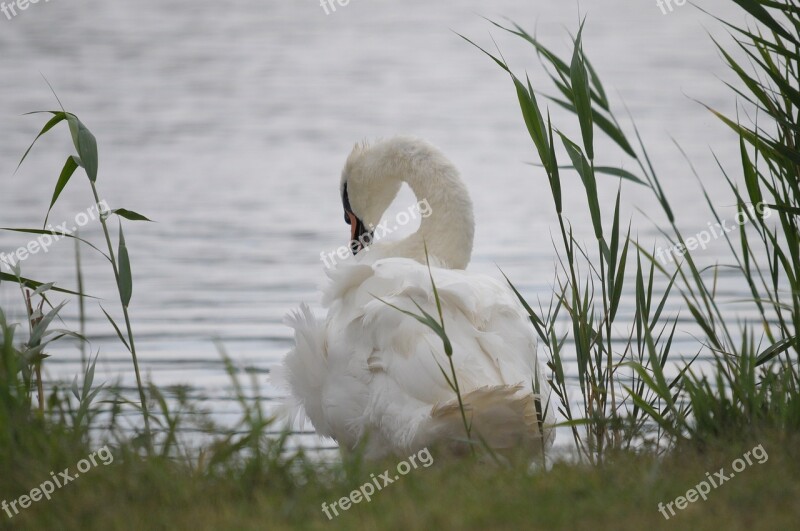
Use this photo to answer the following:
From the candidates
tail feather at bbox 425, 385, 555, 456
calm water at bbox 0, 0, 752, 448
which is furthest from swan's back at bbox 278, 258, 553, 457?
calm water at bbox 0, 0, 752, 448

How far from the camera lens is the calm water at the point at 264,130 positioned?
824 centimetres

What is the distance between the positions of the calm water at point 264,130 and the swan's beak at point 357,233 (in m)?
0.91

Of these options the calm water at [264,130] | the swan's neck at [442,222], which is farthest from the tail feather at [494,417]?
the swan's neck at [442,222]

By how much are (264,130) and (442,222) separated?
28.5 ft

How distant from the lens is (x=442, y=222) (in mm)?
5715

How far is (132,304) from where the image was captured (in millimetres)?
8172

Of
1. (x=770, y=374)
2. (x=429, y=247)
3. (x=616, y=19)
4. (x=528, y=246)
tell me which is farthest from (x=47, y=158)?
(x=616, y=19)

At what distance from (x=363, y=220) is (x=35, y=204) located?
4.95m

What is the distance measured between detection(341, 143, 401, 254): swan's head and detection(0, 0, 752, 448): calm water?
999 millimetres

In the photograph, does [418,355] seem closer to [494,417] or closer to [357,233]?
[494,417]

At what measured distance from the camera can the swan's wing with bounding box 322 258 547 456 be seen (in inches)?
157

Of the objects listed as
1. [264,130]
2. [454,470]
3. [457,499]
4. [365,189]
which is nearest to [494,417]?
[454,470]

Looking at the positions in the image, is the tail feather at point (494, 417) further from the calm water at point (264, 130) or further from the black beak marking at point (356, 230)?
the black beak marking at point (356, 230)

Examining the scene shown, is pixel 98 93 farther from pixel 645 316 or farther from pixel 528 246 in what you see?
pixel 645 316
